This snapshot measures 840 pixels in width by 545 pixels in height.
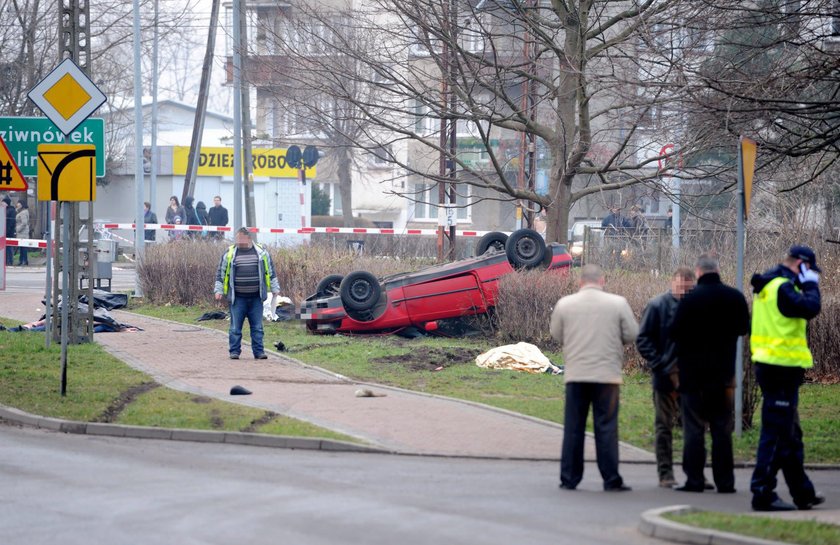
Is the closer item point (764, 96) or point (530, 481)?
point (530, 481)

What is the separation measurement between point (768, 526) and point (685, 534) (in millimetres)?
580

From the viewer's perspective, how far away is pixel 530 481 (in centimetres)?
925

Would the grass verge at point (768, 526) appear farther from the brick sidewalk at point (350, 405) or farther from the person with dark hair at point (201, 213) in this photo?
the person with dark hair at point (201, 213)

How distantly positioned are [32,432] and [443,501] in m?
4.93

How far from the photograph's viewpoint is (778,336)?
28.4 feet

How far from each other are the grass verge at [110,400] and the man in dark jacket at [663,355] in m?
2.77

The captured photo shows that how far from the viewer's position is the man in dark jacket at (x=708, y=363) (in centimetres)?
893

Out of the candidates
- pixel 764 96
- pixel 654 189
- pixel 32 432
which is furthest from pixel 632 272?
pixel 32 432

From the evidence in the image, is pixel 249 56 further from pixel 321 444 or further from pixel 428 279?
pixel 321 444

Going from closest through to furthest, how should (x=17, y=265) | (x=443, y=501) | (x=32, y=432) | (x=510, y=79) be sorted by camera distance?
(x=443, y=501) < (x=32, y=432) < (x=510, y=79) < (x=17, y=265)

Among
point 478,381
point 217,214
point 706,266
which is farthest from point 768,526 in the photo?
point 217,214

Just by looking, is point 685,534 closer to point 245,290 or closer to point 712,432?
point 712,432

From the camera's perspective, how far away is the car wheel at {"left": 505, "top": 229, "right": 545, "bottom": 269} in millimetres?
18516

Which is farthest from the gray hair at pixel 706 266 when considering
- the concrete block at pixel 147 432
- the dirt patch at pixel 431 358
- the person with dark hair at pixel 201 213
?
the person with dark hair at pixel 201 213
